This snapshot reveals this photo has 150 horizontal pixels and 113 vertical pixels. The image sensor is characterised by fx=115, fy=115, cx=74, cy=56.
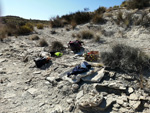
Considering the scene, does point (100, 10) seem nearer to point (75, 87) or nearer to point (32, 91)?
point (75, 87)

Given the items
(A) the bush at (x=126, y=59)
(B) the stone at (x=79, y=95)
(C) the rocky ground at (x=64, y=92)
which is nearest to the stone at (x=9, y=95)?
(C) the rocky ground at (x=64, y=92)

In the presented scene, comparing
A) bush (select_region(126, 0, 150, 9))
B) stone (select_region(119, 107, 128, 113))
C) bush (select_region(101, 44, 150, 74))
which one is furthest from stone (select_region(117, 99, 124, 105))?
bush (select_region(126, 0, 150, 9))

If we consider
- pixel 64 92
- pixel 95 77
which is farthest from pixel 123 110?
pixel 64 92

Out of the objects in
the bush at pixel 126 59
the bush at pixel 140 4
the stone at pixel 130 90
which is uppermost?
the bush at pixel 140 4

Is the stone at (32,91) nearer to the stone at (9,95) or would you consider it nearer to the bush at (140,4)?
the stone at (9,95)

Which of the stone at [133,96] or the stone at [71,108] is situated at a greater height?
the stone at [133,96]

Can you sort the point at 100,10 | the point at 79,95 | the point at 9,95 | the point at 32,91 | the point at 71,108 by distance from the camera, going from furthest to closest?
1. the point at 100,10
2. the point at 32,91
3. the point at 9,95
4. the point at 79,95
5. the point at 71,108

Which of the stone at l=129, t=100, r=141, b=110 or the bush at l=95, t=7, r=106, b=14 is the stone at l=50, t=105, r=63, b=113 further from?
the bush at l=95, t=7, r=106, b=14

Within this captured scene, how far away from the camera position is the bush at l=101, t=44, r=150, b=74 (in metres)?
3.05

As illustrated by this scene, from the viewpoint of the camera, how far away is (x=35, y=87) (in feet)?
10.8

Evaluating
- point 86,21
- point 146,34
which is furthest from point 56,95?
point 86,21

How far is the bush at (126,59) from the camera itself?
3051mm

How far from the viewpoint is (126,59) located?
3.18 metres

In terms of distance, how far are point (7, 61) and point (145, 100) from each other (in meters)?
5.28
